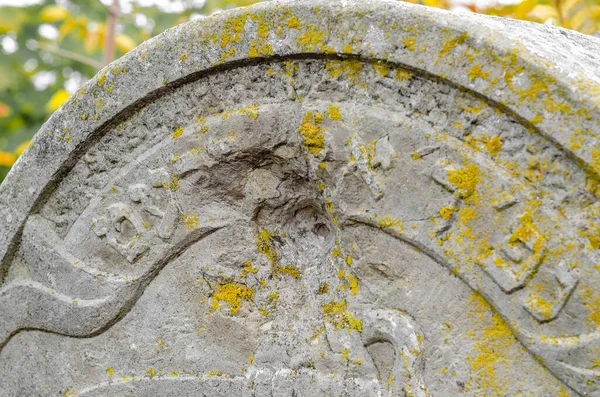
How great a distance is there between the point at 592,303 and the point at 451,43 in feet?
1.51

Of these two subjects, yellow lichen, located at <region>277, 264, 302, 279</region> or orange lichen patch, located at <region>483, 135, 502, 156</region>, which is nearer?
orange lichen patch, located at <region>483, 135, 502, 156</region>

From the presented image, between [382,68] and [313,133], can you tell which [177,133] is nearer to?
[313,133]

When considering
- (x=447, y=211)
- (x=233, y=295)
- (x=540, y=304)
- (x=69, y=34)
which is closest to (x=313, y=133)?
(x=447, y=211)

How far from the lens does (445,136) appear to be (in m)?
1.13

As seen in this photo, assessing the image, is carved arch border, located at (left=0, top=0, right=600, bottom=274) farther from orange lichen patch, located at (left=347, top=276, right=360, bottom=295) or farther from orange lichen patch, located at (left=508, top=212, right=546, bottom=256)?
orange lichen patch, located at (left=347, top=276, right=360, bottom=295)

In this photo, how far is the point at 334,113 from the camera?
4.00 feet

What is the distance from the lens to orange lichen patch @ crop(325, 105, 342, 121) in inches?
47.8

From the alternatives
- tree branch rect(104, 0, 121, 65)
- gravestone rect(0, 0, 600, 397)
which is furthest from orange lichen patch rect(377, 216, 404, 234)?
tree branch rect(104, 0, 121, 65)

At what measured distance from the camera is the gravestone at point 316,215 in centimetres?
106

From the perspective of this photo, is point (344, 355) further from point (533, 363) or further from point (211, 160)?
point (211, 160)

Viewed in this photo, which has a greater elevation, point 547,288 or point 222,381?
point 547,288

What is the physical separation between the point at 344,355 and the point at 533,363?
344mm

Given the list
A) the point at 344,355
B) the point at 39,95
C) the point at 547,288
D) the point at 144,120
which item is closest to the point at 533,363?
the point at 547,288

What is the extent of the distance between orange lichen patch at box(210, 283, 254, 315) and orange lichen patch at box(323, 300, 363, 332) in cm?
17
